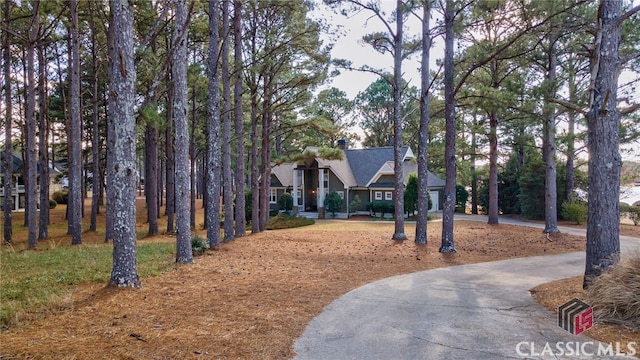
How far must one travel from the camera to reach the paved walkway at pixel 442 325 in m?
3.95

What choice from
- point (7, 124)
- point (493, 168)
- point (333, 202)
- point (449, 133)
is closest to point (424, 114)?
point (449, 133)

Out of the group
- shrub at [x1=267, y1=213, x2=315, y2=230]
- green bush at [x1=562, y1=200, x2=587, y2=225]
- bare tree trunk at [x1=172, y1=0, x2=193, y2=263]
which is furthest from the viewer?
→ shrub at [x1=267, y1=213, x2=315, y2=230]

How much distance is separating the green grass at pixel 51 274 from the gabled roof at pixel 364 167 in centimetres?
1853

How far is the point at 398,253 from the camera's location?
1059 centimetres

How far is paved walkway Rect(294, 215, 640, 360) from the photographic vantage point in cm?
395

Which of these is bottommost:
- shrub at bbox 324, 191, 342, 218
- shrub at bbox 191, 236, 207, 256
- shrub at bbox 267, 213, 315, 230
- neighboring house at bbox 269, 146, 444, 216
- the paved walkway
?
shrub at bbox 267, 213, 315, 230

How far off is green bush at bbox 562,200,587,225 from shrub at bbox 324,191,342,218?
45.5 ft

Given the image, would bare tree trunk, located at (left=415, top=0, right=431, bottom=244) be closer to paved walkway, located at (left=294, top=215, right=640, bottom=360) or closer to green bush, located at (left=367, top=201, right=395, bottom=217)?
paved walkway, located at (left=294, top=215, right=640, bottom=360)

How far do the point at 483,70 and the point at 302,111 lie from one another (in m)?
8.78

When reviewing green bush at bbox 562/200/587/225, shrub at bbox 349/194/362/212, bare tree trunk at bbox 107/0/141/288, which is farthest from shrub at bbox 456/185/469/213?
bare tree trunk at bbox 107/0/141/288

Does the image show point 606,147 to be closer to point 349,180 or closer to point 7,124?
point 7,124

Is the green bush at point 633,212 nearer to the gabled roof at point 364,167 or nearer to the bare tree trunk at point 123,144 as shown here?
the gabled roof at point 364,167

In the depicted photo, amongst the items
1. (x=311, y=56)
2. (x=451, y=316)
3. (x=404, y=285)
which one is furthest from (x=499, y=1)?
(x=451, y=316)

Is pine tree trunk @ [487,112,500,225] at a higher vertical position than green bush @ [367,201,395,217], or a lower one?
higher
